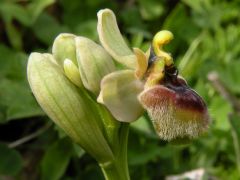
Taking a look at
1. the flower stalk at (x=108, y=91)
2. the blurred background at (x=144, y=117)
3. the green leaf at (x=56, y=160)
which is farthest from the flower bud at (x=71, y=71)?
the green leaf at (x=56, y=160)

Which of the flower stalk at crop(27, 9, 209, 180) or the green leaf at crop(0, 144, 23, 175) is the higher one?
the flower stalk at crop(27, 9, 209, 180)

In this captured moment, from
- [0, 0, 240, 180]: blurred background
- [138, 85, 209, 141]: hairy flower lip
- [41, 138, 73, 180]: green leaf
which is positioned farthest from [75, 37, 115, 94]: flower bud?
[41, 138, 73, 180]: green leaf

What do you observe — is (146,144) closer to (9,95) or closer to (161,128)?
(9,95)

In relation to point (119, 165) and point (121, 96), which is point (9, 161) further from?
point (121, 96)

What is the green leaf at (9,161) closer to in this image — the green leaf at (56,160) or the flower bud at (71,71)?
the green leaf at (56,160)

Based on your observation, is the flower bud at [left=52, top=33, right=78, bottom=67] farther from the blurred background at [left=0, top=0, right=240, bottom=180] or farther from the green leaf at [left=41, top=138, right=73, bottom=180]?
the green leaf at [left=41, top=138, right=73, bottom=180]

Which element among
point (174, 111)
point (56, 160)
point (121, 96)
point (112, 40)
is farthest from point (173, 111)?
point (56, 160)
